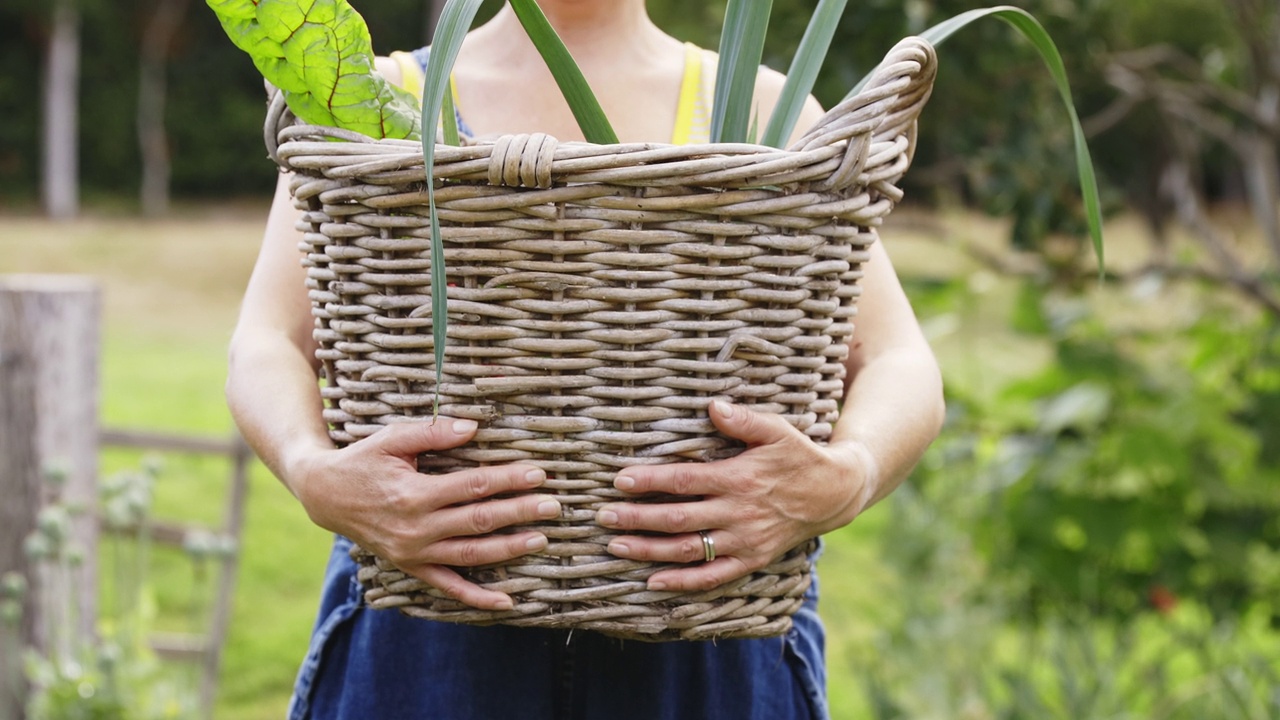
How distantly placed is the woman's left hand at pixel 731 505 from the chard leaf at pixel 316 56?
0.30 meters

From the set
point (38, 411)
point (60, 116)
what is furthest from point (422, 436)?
point (60, 116)

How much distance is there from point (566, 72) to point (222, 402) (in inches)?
224

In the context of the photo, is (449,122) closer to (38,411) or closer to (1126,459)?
(1126,459)

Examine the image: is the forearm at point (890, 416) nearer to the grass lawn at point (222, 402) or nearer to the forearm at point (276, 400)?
the forearm at point (276, 400)

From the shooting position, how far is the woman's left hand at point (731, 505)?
0.75m

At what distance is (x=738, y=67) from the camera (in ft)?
2.73

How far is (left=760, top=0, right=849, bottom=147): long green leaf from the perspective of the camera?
2.76 ft

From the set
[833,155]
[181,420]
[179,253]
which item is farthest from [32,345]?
[179,253]

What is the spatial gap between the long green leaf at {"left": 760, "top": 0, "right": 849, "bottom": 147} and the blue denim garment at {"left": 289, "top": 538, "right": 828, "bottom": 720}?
1.39 feet

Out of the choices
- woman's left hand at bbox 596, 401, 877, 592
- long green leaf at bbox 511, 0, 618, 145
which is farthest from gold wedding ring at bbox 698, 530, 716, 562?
long green leaf at bbox 511, 0, 618, 145

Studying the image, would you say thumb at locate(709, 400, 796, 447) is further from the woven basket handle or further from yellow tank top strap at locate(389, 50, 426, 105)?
yellow tank top strap at locate(389, 50, 426, 105)

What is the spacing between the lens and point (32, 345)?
87.4 inches

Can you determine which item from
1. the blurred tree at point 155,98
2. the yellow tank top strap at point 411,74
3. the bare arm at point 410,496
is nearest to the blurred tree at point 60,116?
the blurred tree at point 155,98

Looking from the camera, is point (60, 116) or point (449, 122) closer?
point (449, 122)
